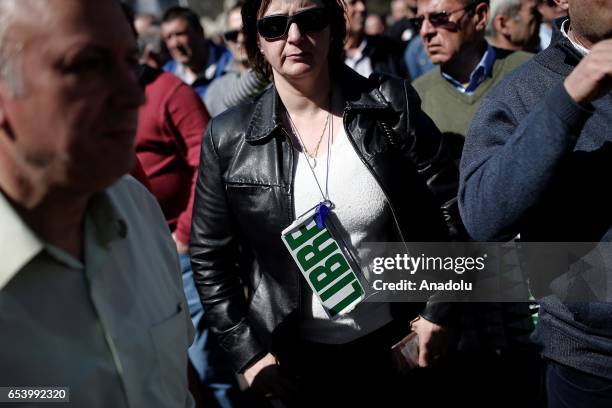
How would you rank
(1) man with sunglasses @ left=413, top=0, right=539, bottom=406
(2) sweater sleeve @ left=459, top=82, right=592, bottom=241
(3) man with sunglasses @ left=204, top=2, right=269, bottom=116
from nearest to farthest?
(2) sweater sleeve @ left=459, top=82, right=592, bottom=241
(1) man with sunglasses @ left=413, top=0, right=539, bottom=406
(3) man with sunglasses @ left=204, top=2, right=269, bottom=116

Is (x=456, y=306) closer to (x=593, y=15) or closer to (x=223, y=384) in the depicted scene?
(x=593, y=15)

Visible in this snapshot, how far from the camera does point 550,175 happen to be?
154 centimetres

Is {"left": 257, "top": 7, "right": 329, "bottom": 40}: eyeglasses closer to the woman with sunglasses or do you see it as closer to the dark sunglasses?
the woman with sunglasses

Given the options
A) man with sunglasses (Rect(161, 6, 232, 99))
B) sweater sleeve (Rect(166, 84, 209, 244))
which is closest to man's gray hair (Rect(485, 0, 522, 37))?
man with sunglasses (Rect(161, 6, 232, 99))

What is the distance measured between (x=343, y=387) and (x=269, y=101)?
1029 mm

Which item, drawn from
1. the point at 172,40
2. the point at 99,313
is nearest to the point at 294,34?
the point at 99,313

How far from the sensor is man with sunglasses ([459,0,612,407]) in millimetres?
1510

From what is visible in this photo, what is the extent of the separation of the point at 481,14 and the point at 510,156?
216 centimetres

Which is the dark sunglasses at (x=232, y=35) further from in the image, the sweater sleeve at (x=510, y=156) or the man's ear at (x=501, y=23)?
the sweater sleeve at (x=510, y=156)

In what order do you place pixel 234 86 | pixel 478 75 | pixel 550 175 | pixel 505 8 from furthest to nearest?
pixel 505 8, pixel 234 86, pixel 478 75, pixel 550 175

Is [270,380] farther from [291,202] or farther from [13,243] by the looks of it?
[13,243]

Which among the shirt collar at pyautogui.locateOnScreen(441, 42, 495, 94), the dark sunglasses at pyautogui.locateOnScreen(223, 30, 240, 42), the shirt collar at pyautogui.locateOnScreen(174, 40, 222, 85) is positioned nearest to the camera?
the shirt collar at pyautogui.locateOnScreen(441, 42, 495, 94)

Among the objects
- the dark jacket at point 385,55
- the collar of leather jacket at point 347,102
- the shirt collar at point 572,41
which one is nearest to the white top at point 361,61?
the dark jacket at point 385,55

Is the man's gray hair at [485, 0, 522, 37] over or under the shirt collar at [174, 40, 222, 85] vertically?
under
